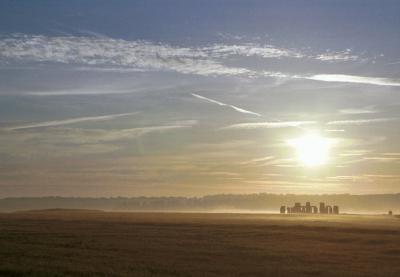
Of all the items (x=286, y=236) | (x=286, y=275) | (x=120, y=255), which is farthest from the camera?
(x=286, y=236)

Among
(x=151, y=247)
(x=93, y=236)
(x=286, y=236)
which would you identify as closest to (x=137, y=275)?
(x=151, y=247)

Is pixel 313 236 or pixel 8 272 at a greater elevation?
pixel 313 236

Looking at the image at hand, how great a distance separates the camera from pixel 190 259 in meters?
41.7

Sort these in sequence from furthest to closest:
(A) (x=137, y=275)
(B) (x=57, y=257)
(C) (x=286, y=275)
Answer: (B) (x=57, y=257) → (C) (x=286, y=275) → (A) (x=137, y=275)

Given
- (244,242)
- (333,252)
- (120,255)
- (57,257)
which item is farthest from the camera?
(244,242)

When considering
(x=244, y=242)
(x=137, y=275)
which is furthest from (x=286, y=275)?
(x=244, y=242)

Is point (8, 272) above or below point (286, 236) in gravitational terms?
below

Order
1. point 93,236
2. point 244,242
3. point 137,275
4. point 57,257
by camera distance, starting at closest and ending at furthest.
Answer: point 137,275 < point 57,257 < point 244,242 < point 93,236

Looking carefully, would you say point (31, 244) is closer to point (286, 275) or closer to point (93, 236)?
point (93, 236)

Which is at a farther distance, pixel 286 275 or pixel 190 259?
pixel 190 259

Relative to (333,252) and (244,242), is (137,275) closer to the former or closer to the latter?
(333,252)

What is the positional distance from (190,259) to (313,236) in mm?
26679

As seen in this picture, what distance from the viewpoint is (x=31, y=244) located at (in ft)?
162

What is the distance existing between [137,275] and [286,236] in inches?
1367
